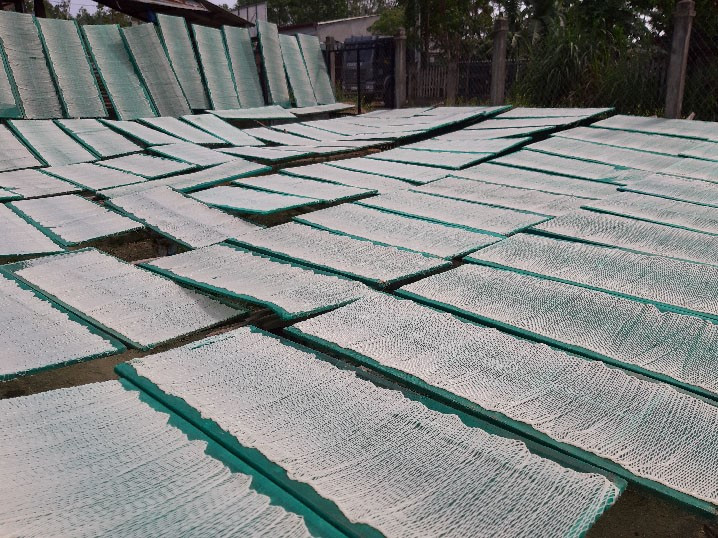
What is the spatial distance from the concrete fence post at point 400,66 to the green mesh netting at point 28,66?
5.19m

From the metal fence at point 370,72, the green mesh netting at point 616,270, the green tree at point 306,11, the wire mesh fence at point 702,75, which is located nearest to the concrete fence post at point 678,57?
the wire mesh fence at point 702,75

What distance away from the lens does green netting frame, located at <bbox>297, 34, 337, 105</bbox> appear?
9.33 m

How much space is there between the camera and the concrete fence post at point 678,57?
714cm

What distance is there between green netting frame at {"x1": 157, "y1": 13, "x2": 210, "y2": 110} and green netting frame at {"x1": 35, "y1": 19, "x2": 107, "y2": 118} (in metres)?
1.07

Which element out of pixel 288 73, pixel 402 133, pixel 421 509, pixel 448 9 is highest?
pixel 448 9

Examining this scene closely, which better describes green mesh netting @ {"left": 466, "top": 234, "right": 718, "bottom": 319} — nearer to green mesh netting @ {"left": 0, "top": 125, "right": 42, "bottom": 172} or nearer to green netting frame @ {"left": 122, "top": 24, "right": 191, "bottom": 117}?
green mesh netting @ {"left": 0, "top": 125, "right": 42, "bottom": 172}

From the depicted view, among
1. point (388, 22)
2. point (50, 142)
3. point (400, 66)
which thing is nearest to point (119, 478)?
point (50, 142)

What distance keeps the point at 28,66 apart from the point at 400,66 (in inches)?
214

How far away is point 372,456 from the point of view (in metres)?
1.54

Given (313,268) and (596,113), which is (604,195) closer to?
(313,268)

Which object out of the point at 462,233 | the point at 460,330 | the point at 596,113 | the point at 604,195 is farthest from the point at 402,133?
the point at 460,330

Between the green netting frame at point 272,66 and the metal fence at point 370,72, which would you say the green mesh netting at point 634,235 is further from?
the metal fence at point 370,72

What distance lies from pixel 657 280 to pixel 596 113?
4.75 meters

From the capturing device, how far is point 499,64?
873cm
